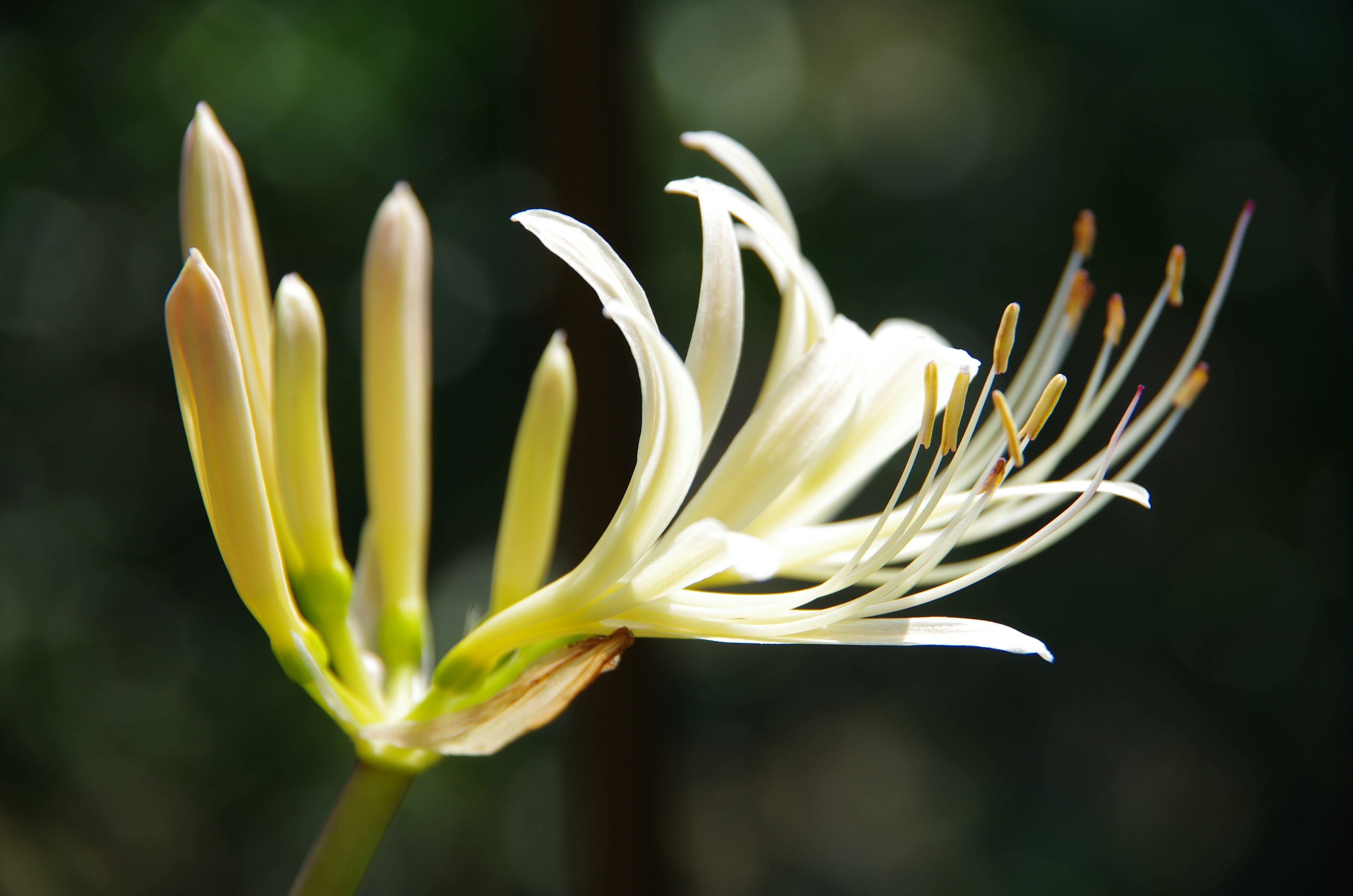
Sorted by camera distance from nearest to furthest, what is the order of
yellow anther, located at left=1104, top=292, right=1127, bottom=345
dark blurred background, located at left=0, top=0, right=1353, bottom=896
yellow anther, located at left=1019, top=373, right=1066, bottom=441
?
yellow anther, located at left=1019, top=373, right=1066, bottom=441 → yellow anther, located at left=1104, top=292, right=1127, bottom=345 → dark blurred background, located at left=0, top=0, right=1353, bottom=896

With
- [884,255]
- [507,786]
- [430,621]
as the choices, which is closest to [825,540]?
[430,621]

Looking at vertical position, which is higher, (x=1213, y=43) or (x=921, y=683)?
(x=1213, y=43)

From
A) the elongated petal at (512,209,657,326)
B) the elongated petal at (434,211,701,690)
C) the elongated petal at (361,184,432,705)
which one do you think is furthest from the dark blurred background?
the elongated petal at (512,209,657,326)

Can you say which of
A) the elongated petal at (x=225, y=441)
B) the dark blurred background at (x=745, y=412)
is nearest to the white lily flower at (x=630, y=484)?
the elongated petal at (x=225, y=441)

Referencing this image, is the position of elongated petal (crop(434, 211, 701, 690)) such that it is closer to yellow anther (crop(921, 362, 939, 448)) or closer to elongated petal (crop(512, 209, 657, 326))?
elongated petal (crop(512, 209, 657, 326))

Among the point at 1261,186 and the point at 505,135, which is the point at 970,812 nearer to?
the point at 1261,186

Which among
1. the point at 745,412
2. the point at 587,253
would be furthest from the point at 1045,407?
the point at 745,412
